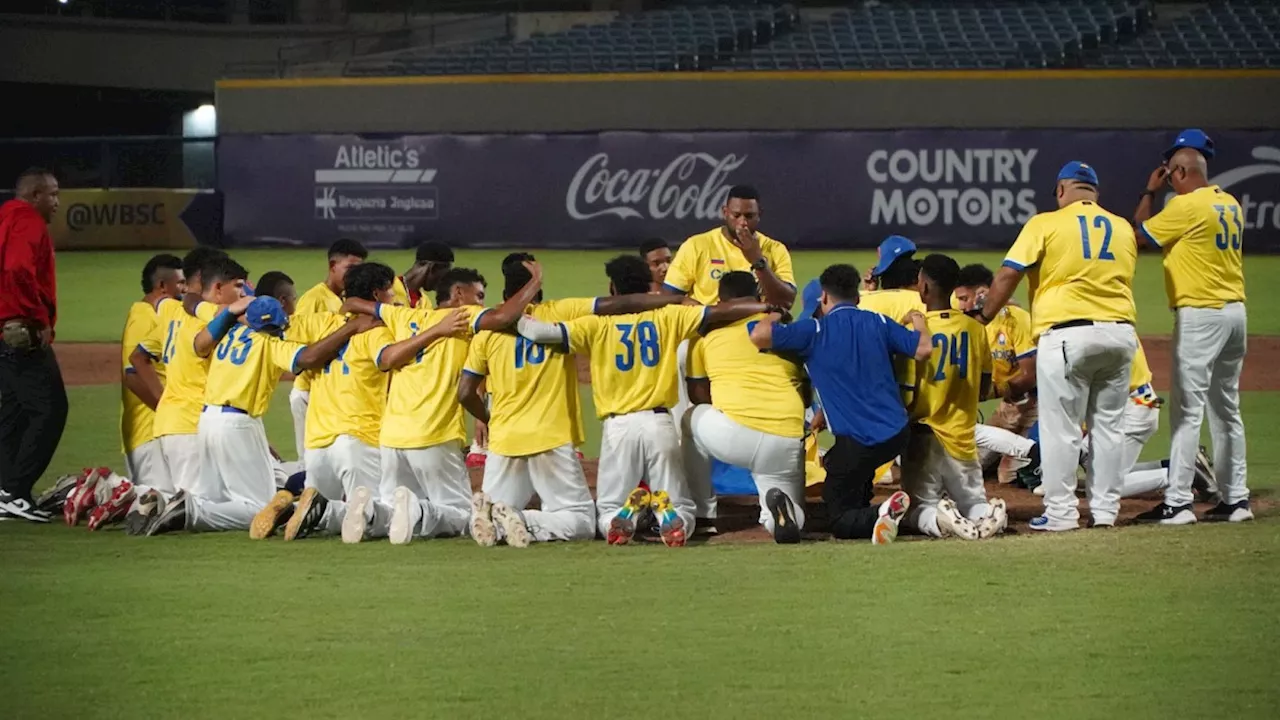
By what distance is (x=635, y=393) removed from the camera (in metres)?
8.04

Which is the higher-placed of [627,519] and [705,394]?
[705,394]

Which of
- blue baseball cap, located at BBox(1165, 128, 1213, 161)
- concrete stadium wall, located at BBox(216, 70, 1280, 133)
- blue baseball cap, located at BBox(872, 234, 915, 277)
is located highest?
concrete stadium wall, located at BBox(216, 70, 1280, 133)

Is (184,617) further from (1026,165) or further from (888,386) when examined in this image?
(1026,165)

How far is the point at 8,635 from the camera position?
6023 mm

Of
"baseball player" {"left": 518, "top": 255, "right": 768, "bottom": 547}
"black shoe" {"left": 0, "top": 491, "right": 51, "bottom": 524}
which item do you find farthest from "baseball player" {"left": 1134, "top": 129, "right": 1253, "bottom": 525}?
"black shoe" {"left": 0, "top": 491, "right": 51, "bottom": 524}

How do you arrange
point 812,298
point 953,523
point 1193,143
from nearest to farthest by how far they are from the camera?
point 953,523 < point 1193,143 < point 812,298

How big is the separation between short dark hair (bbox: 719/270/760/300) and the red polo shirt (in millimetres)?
3948

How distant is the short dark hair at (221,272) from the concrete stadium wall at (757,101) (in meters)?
17.2

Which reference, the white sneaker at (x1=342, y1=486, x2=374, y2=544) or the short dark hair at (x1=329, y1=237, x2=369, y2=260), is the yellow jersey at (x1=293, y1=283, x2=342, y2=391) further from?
the white sneaker at (x1=342, y1=486, x2=374, y2=544)

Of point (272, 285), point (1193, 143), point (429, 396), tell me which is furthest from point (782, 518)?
point (272, 285)

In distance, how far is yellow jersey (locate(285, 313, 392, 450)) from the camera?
8.32 m

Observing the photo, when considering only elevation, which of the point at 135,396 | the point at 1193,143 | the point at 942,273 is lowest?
the point at 135,396

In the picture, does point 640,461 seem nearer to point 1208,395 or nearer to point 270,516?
point 270,516

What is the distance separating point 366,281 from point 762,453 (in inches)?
94.0
